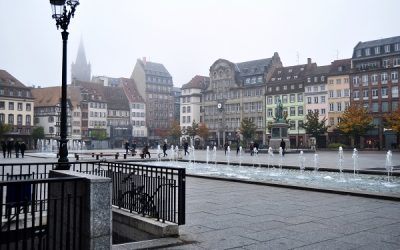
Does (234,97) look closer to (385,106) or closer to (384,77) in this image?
(384,77)

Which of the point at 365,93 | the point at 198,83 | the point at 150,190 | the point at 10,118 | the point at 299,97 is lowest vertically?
the point at 150,190

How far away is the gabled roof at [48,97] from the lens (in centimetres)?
9328

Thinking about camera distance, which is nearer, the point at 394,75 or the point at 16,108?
the point at 394,75

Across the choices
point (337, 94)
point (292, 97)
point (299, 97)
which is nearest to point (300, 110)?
point (299, 97)

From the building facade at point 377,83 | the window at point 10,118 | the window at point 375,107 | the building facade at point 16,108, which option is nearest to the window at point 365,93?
the building facade at point 377,83

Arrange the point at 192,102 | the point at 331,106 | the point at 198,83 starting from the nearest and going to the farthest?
the point at 331,106, the point at 192,102, the point at 198,83

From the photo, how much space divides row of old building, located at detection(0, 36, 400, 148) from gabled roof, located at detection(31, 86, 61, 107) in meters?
0.26

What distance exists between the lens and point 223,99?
10125 cm

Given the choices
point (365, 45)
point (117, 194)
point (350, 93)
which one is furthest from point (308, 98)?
point (117, 194)

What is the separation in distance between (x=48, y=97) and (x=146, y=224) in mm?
94714

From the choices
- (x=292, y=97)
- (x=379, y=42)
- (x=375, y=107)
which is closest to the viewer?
(x=375, y=107)

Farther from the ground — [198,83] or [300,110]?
[198,83]

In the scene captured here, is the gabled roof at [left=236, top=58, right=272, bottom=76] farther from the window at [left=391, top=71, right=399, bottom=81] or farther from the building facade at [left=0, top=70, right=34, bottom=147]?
the building facade at [left=0, top=70, right=34, bottom=147]

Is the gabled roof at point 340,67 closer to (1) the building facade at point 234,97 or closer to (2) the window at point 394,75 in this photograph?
(2) the window at point 394,75
